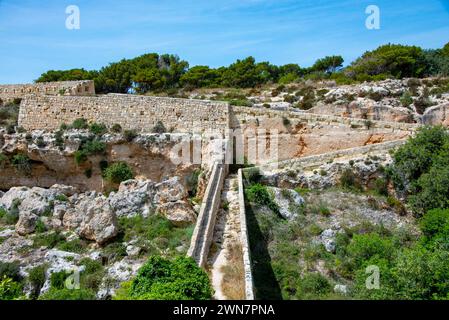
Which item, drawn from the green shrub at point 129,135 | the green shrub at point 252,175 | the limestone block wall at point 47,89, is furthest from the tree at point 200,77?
the green shrub at point 252,175

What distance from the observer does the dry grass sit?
39.2 feet

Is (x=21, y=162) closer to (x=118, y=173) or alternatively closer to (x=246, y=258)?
(x=118, y=173)

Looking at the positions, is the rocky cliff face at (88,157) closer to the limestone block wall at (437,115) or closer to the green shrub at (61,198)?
the green shrub at (61,198)

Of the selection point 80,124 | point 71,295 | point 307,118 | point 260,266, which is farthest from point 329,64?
point 71,295

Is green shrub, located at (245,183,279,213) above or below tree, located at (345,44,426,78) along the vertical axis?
below

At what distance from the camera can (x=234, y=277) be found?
1273cm

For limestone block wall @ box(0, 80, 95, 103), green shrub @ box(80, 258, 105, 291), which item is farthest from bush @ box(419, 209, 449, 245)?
limestone block wall @ box(0, 80, 95, 103)

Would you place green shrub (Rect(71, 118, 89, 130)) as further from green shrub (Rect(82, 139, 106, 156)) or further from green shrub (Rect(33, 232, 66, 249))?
green shrub (Rect(33, 232, 66, 249))

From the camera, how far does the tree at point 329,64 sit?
48.1m

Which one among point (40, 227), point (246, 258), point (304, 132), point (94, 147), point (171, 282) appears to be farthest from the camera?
point (304, 132)

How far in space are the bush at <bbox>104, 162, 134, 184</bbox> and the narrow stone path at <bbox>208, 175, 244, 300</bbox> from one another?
6.51m

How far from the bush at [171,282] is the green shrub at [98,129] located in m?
14.1

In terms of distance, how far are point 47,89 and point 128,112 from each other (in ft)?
19.6

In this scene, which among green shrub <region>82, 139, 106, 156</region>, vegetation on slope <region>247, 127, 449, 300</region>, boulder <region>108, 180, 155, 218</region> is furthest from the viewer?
green shrub <region>82, 139, 106, 156</region>
